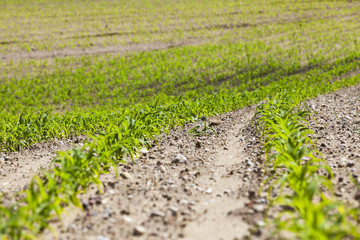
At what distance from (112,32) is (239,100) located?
2587 centimetres

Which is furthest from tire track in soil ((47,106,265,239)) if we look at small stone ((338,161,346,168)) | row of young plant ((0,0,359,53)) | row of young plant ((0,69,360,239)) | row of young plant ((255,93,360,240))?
row of young plant ((0,0,359,53))

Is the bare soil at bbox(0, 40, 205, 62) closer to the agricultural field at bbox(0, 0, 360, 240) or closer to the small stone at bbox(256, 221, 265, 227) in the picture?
the agricultural field at bbox(0, 0, 360, 240)

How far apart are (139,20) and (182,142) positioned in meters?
34.3

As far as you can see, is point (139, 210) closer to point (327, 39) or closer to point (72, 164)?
point (72, 164)

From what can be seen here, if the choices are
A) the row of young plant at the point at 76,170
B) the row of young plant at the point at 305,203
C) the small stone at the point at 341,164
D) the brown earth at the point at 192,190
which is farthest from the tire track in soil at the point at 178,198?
the small stone at the point at 341,164

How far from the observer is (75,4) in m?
46.7

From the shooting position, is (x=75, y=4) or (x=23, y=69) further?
(x=75, y=4)

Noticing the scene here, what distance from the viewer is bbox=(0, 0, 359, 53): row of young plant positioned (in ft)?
104

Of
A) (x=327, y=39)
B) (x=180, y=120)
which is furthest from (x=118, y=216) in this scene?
(x=327, y=39)

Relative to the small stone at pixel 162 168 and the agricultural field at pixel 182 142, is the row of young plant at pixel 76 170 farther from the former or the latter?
the small stone at pixel 162 168

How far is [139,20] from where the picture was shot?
38125mm

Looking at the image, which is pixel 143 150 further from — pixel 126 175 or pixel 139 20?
pixel 139 20

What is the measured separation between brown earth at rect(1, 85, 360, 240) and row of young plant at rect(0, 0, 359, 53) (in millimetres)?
26389

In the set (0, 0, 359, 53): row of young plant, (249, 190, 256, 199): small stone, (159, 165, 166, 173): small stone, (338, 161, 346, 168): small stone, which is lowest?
(249, 190, 256, 199): small stone
